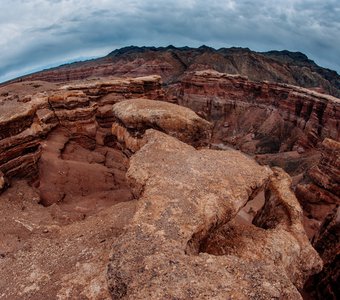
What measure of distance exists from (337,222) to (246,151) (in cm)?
4592

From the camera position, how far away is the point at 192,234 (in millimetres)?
10305

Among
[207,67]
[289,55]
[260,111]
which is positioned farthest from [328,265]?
[289,55]

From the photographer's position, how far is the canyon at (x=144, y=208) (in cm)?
887

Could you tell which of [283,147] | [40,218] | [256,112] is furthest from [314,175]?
[256,112]

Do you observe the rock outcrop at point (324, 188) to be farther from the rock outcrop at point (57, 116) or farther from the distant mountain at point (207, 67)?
the distant mountain at point (207, 67)

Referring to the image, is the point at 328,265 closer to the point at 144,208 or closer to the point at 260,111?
the point at 144,208

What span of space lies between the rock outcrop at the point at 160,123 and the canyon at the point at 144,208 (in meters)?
0.07

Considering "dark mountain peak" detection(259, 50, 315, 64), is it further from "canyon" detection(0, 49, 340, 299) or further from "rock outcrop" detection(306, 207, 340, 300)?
"rock outcrop" detection(306, 207, 340, 300)

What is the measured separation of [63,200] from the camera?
21531 millimetres

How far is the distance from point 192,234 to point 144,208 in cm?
183

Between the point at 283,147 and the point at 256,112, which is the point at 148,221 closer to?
the point at 283,147

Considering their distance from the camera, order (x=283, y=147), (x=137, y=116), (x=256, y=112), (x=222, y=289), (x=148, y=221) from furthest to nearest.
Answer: (x=256, y=112)
(x=283, y=147)
(x=137, y=116)
(x=148, y=221)
(x=222, y=289)

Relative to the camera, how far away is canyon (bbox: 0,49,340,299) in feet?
29.1

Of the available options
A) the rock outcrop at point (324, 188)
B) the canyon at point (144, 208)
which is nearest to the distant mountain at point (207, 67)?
the canyon at point (144, 208)
